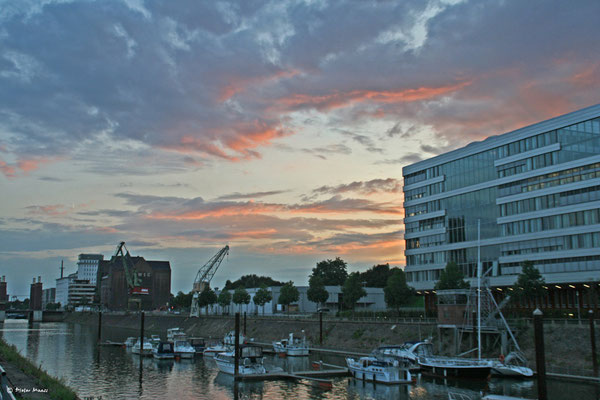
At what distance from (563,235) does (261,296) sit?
85833 millimetres

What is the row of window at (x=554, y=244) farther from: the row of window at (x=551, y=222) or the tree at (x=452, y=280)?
the tree at (x=452, y=280)

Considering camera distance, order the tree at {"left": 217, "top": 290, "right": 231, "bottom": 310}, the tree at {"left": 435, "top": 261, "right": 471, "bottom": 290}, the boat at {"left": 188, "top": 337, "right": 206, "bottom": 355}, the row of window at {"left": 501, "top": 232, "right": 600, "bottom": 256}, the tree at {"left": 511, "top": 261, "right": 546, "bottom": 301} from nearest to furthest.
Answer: the tree at {"left": 511, "top": 261, "right": 546, "bottom": 301} < the row of window at {"left": 501, "top": 232, "right": 600, "bottom": 256} < the tree at {"left": 435, "top": 261, "right": 471, "bottom": 290} < the boat at {"left": 188, "top": 337, "right": 206, "bottom": 355} < the tree at {"left": 217, "top": 290, "right": 231, "bottom": 310}

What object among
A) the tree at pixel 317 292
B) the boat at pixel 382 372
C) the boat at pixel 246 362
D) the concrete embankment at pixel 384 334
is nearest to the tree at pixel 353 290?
the concrete embankment at pixel 384 334

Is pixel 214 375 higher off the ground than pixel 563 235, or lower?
lower

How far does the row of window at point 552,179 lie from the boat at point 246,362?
2209 inches

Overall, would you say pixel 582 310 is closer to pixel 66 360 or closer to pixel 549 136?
pixel 549 136

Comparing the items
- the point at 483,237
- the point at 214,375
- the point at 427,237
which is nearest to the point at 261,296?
the point at 427,237

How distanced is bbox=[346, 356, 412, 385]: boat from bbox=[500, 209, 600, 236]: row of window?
42.7 metres

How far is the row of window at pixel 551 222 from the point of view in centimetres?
8431

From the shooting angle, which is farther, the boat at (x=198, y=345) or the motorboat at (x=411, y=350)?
the boat at (x=198, y=345)

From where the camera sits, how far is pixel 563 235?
87.9 metres

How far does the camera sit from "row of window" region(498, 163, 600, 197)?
84375 millimetres

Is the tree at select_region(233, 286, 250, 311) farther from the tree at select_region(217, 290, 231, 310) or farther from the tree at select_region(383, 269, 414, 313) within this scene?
the tree at select_region(383, 269, 414, 313)

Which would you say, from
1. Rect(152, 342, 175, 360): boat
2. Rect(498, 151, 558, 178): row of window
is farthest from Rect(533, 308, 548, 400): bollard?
Rect(152, 342, 175, 360): boat
